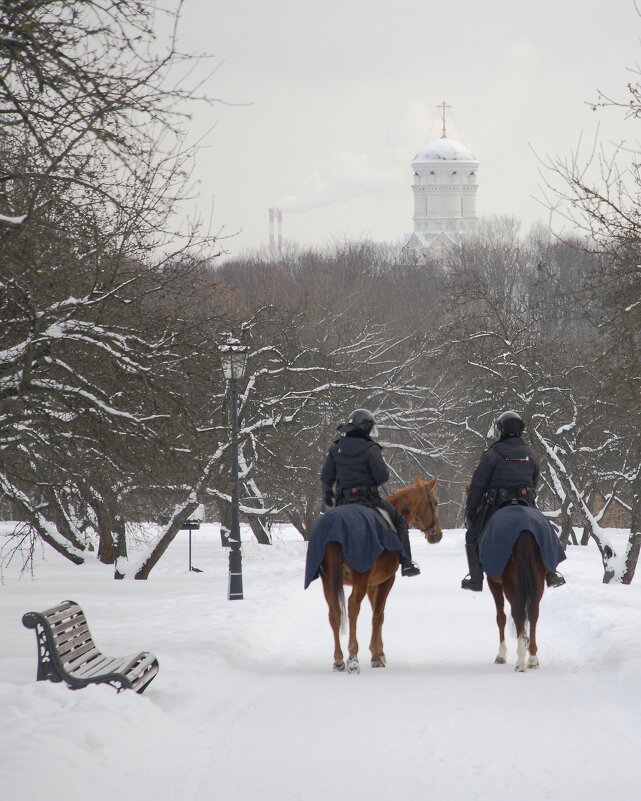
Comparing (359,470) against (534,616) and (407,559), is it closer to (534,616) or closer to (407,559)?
(407,559)

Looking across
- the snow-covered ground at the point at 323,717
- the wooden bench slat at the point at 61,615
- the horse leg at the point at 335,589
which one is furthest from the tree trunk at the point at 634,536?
the wooden bench slat at the point at 61,615

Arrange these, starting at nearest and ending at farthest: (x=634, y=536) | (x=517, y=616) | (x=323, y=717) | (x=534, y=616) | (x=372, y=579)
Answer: (x=323, y=717) → (x=517, y=616) → (x=534, y=616) → (x=372, y=579) → (x=634, y=536)

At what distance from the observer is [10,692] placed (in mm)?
9242

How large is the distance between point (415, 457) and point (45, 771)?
32.8 m

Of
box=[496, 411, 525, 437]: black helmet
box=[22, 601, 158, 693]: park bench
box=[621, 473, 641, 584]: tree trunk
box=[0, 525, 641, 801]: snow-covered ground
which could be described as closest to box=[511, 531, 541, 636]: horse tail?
box=[0, 525, 641, 801]: snow-covered ground

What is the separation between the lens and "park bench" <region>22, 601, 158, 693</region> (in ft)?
31.0

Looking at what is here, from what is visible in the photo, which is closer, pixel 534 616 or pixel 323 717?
pixel 323 717

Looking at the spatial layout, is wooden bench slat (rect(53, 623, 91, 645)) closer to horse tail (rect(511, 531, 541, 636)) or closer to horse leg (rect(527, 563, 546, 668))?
horse tail (rect(511, 531, 541, 636))

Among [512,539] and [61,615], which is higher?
[512,539]

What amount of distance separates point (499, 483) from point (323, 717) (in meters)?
4.09

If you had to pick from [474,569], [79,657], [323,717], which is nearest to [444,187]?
[474,569]

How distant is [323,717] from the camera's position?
9.48 m

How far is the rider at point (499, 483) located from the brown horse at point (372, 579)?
556 mm

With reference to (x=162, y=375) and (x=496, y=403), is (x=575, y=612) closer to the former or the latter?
(x=162, y=375)
